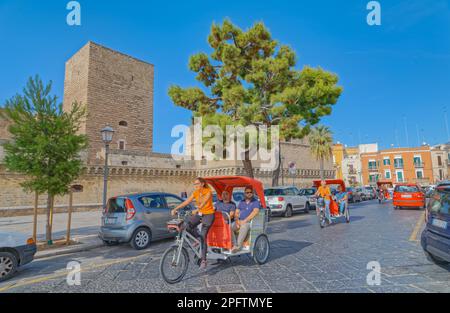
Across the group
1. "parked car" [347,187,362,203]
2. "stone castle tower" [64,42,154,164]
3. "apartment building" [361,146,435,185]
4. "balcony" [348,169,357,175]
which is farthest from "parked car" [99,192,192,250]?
"balcony" [348,169,357,175]

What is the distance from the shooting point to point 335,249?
22.6 feet

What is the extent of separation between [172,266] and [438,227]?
480cm

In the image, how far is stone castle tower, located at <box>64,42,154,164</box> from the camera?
3034 cm

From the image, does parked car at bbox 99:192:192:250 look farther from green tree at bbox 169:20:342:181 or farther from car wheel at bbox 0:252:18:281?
green tree at bbox 169:20:342:181

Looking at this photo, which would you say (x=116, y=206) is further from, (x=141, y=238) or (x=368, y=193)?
(x=368, y=193)

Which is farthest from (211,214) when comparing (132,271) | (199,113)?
(199,113)

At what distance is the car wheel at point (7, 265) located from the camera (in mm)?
5077

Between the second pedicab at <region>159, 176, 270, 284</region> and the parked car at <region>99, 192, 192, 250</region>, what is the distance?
9.05ft

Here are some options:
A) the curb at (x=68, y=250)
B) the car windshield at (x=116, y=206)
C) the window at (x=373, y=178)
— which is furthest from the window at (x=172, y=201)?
the window at (x=373, y=178)

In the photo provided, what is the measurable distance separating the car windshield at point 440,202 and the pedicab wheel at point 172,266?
4.73m

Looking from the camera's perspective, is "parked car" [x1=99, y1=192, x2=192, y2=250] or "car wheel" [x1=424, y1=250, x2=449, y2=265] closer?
"car wheel" [x1=424, y1=250, x2=449, y2=265]

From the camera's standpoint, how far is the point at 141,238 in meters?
7.86

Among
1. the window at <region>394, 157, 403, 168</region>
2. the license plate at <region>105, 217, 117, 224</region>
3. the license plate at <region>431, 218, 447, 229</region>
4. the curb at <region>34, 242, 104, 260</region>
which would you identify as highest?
the window at <region>394, 157, 403, 168</region>

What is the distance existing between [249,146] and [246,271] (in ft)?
30.5
